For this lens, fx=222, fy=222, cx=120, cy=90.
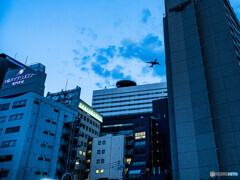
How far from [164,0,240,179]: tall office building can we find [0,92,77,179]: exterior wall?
46.2 metres

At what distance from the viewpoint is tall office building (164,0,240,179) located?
124 feet

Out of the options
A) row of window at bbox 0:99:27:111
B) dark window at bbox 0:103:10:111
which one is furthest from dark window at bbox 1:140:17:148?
dark window at bbox 0:103:10:111

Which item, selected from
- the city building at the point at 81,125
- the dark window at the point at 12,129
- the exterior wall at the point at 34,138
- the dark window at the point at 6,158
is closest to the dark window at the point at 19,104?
the exterior wall at the point at 34,138

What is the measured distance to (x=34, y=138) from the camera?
71625 millimetres

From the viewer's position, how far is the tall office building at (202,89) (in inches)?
1485

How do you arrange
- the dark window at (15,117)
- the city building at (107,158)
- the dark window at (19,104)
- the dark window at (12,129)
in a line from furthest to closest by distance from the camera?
the city building at (107,158)
the dark window at (19,104)
the dark window at (15,117)
the dark window at (12,129)

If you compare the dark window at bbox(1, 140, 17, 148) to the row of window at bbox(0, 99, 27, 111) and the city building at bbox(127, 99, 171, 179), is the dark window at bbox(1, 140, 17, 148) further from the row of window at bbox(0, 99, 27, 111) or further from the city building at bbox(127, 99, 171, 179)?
the city building at bbox(127, 99, 171, 179)

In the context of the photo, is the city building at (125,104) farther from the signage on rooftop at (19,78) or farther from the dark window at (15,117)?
the dark window at (15,117)

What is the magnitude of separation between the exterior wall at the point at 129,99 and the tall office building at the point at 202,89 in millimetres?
127340

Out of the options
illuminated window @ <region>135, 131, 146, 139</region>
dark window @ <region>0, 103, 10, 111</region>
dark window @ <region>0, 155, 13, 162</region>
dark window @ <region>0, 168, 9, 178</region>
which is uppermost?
dark window @ <region>0, 103, 10, 111</region>

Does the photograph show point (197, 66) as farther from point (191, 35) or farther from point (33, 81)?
point (33, 81)

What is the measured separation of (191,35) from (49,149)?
5883 centimetres

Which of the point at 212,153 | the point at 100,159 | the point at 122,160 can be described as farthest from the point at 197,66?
the point at 100,159

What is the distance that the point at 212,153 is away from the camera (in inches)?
1458
